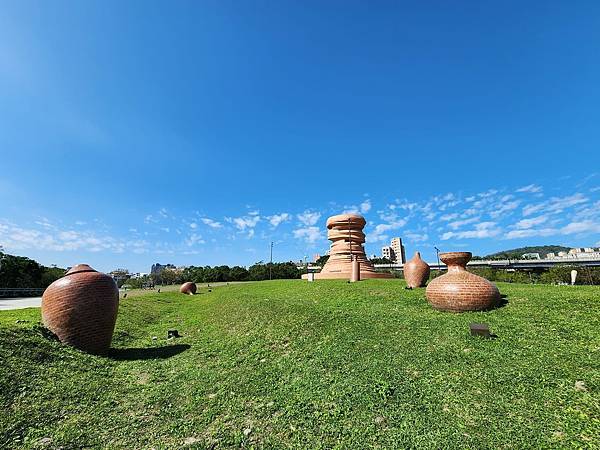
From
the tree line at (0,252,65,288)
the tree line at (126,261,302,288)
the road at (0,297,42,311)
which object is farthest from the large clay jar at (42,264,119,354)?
the tree line at (126,261,302,288)

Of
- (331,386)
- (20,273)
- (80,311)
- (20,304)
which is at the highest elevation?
(20,273)

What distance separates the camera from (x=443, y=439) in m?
4.00

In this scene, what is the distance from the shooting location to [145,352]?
8.28m

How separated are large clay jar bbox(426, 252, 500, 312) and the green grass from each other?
46cm

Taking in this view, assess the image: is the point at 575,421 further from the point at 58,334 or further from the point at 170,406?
the point at 58,334

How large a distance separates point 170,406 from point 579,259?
246ft

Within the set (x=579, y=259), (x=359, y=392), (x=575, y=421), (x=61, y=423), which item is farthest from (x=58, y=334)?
(x=579, y=259)

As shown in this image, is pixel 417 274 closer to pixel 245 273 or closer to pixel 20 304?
pixel 20 304

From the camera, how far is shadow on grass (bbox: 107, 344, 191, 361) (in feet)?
25.5

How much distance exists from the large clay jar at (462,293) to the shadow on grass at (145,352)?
6983 millimetres

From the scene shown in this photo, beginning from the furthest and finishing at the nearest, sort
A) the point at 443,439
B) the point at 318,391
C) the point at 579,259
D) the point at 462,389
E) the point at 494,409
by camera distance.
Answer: the point at 579,259
the point at 318,391
the point at 462,389
the point at 494,409
the point at 443,439

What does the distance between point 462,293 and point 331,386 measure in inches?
211

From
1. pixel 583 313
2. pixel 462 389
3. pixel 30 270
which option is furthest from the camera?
pixel 30 270

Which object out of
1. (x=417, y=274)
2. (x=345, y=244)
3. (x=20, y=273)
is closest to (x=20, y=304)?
(x=345, y=244)
